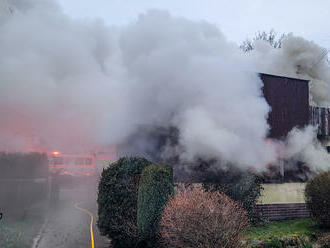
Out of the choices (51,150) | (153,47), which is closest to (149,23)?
→ (153,47)

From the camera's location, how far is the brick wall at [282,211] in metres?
11.3

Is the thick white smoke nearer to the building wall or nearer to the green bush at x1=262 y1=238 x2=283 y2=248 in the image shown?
the building wall

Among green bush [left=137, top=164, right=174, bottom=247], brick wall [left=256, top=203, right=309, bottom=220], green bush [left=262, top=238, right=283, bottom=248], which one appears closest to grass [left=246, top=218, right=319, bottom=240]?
brick wall [left=256, top=203, right=309, bottom=220]

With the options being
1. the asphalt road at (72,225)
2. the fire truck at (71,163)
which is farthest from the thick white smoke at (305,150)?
the fire truck at (71,163)

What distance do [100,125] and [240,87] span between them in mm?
5866

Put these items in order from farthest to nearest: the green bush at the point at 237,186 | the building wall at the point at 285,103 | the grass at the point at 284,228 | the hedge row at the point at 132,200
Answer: the building wall at the point at 285,103 → the green bush at the point at 237,186 → the grass at the point at 284,228 → the hedge row at the point at 132,200

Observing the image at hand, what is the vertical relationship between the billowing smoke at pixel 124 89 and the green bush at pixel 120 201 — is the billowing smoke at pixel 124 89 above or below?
above

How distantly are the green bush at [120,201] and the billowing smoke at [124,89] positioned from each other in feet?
10.2

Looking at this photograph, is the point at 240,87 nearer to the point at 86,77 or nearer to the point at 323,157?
the point at 323,157

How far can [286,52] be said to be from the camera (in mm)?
18141

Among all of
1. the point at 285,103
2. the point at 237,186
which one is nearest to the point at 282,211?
the point at 237,186

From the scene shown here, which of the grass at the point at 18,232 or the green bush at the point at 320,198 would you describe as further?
the green bush at the point at 320,198

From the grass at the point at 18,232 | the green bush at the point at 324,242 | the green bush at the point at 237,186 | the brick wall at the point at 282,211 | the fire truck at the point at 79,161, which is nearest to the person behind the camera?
the green bush at the point at 324,242

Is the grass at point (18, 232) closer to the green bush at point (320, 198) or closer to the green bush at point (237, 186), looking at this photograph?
the green bush at point (237, 186)
